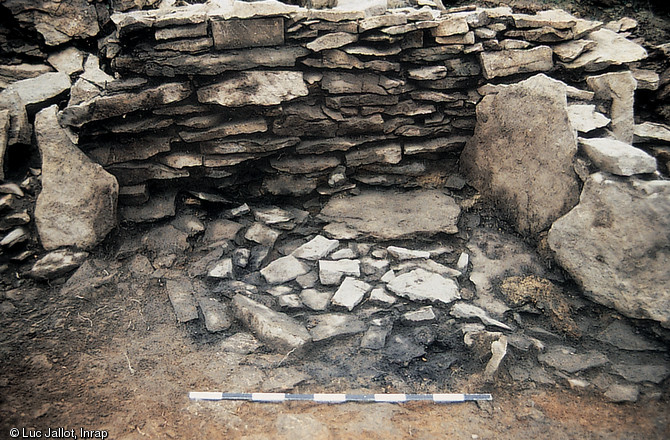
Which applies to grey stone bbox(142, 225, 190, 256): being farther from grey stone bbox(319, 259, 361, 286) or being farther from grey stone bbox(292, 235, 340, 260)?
grey stone bbox(319, 259, 361, 286)

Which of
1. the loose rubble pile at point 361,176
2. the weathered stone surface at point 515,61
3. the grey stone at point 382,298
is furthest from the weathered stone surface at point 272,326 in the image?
the weathered stone surface at point 515,61

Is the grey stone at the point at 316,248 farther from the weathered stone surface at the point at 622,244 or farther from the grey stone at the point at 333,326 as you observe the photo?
the weathered stone surface at the point at 622,244

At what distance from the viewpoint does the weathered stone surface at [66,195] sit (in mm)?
4363

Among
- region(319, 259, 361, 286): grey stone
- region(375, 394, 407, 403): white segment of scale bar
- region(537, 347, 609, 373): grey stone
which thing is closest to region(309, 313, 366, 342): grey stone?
region(319, 259, 361, 286): grey stone

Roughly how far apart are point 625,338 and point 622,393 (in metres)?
0.50

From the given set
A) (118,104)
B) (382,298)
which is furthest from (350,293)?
(118,104)

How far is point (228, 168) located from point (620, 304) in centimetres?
367

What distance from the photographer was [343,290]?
13.5 feet

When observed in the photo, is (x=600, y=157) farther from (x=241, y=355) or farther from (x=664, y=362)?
(x=241, y=355)

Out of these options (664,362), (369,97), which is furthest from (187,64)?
(664,362)

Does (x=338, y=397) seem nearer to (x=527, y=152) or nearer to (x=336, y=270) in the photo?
(x=336, y=270)

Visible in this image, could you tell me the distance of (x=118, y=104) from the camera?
14.3 ft

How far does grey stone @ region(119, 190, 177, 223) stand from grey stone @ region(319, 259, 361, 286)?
166 cm

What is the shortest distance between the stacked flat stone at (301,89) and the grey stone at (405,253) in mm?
1000
